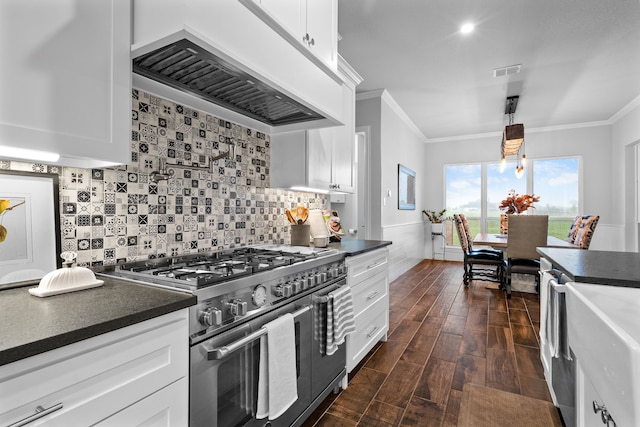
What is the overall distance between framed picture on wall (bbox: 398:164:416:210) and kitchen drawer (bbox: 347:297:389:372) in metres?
3.14

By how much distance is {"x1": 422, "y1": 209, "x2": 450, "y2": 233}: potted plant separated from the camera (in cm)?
714

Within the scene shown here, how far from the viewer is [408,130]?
20.4 ft

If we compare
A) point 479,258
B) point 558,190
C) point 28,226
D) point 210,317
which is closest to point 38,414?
point 210,317

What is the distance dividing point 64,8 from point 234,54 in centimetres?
54

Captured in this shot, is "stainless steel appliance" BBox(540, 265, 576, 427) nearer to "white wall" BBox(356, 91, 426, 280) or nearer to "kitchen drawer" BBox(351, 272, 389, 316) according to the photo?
"kitchen drawer" BBox(351, 272, 389, 316)

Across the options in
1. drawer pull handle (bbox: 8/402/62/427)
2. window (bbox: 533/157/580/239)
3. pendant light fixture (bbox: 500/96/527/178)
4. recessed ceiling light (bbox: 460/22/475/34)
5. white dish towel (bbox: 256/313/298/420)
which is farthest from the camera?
window (bbox: 533/157/580/239)

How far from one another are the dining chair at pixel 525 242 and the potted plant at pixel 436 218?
2.92 meters

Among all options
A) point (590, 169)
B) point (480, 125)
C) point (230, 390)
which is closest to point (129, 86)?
point (230, 390)

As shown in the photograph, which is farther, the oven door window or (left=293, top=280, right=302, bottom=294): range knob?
(left=293, top=280, right=302, bottom=294): range knob

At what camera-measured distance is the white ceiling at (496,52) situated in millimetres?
2797

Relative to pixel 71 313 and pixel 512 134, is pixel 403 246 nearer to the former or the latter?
pixel 512 134

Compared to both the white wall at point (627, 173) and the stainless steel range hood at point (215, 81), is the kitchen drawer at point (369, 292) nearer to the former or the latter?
the stainless steel range hood at point (215, 81)

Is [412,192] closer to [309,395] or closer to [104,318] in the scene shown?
[309,395]

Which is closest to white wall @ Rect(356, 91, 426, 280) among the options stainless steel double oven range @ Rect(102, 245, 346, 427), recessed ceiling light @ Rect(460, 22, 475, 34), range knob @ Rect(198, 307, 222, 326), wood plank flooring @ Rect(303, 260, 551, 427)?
wood plank flooring @ Rect(303, 260, 551, 427)
